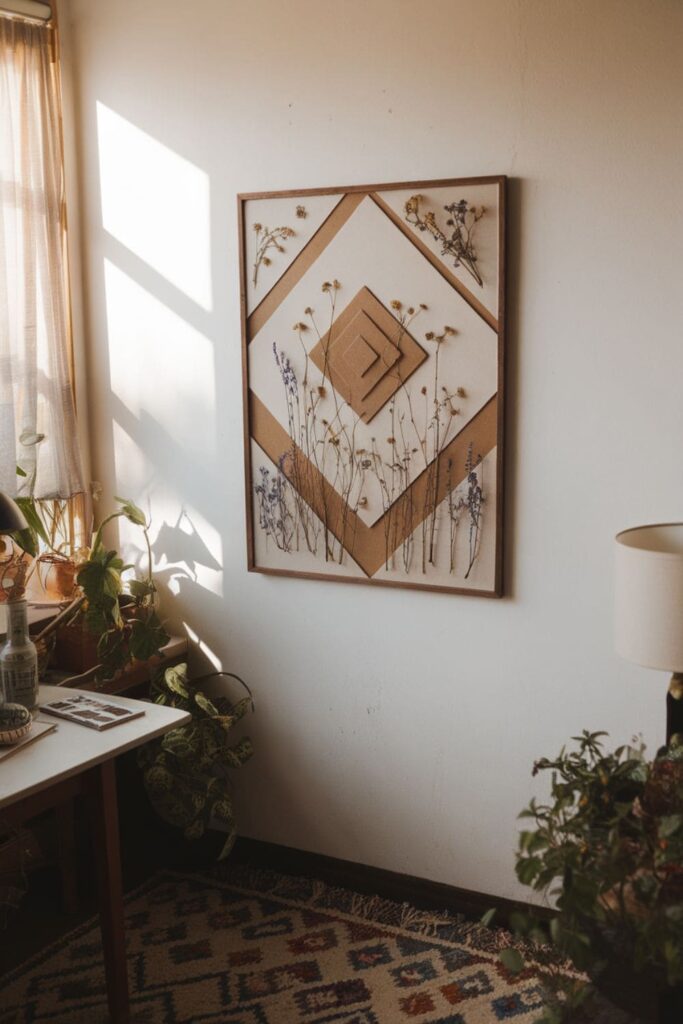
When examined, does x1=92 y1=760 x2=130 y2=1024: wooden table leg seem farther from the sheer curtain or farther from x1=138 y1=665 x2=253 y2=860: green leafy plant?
the sheer curtain

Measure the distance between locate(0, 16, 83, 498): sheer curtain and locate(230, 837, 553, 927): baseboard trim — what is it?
1.33 metres

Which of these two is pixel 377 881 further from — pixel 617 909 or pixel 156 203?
pixel 156 203

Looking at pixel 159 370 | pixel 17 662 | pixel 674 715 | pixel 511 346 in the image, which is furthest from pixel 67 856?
pixel 511 346

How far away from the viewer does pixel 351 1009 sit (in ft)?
8.89

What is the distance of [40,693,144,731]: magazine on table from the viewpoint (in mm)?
2648

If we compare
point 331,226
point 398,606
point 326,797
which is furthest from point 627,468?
point 326,797

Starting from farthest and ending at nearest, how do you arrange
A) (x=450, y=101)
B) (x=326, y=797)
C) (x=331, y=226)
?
(x=326, y=797)
(x=331, y=226)
(x=450, y=101)

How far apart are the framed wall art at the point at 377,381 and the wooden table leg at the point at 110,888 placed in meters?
0.91

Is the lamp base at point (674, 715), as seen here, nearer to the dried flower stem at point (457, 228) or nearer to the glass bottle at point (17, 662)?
the dried flower stem at point (457, 228)

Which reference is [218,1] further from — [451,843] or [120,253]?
[451,843]

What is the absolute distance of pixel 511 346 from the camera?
282 centimetres

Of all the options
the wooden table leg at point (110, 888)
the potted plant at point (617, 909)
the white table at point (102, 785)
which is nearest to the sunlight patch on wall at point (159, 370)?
the white table at point (102, 785)

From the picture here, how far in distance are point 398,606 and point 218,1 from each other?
6.13 ft

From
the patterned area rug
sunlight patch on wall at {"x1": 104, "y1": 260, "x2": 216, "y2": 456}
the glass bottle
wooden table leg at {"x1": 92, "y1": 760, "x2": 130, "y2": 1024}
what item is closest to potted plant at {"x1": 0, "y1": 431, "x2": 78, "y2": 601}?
sunlight patch on wall at {"x1": 104, "y1": 260, "x2": 216, "y2": 456}
